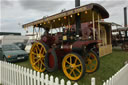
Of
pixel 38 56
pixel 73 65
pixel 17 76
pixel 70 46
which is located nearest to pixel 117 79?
pixel 73 65

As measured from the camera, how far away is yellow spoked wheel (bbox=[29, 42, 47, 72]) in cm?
368

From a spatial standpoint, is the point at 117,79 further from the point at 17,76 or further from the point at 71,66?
the point at 17,76

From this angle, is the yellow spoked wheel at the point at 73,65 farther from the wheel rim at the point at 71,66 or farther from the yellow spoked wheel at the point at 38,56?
the yellow spoked wheel at the point at 38,56

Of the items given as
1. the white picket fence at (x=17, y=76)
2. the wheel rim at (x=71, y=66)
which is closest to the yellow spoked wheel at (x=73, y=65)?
the wheel rim at (x=71, y=66)

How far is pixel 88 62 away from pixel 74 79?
51.6 inches

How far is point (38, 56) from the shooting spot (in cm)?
377

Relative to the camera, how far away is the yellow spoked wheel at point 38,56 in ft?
12.1

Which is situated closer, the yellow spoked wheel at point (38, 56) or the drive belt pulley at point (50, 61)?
the drive belt pulley at point (50, 61)

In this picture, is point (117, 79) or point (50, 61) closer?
point (117, 79)

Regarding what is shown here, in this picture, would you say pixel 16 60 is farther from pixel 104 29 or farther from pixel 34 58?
pixel 104 29

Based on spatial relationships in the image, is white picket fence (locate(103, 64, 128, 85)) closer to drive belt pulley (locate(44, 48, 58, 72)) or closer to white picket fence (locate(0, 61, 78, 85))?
white picket fence (locate(0, 61, 78, 85))

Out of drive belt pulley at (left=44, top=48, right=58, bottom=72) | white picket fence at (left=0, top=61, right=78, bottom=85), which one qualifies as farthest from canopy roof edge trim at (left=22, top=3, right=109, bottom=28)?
white picket fence at (left=0, top=61, right=78, bottom=85)

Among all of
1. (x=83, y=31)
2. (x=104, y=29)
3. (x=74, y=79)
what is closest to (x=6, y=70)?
(x=74, y=79)

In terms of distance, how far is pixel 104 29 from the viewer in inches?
336
